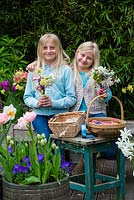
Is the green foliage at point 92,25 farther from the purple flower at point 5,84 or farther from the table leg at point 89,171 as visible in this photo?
the table leg at point 89,171

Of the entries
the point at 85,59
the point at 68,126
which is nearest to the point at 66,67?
the point at 85,59

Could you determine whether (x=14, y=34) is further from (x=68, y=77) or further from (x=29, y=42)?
(x=68, y=77)

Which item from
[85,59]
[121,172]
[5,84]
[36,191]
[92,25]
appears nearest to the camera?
[36,191]

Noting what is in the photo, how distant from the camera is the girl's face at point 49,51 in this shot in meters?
4.91

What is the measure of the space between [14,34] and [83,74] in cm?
250

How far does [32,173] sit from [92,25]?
130 inches

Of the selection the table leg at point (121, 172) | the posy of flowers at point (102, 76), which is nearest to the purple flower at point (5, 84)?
the posy of flowers at point (102, 76)

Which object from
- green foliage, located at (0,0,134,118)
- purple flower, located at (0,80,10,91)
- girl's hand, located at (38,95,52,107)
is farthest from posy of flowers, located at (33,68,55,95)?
green foliage, located at (0,0,134,118)

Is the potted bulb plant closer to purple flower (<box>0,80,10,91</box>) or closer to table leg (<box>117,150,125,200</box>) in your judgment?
table leg (<box>117,150,125,200</box>)

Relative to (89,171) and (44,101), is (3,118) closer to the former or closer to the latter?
(89,171)

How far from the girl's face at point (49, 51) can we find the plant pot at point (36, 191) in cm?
175

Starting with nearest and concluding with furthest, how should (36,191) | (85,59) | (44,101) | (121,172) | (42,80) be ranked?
(36,191) → (42,80) → (121,172) → (44,101) → (85,59)

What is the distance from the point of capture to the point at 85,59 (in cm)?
484

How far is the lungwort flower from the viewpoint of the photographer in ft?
11.1
